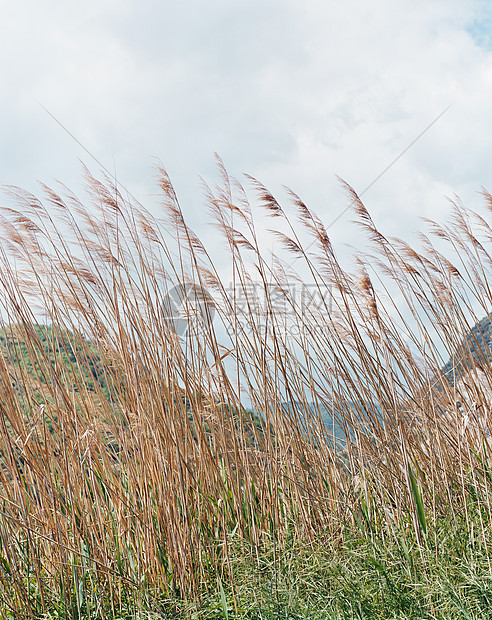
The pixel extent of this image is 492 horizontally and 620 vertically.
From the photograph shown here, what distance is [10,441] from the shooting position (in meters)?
1.83

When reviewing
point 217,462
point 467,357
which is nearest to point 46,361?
point 217,462

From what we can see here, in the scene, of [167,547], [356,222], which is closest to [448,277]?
[356,222]

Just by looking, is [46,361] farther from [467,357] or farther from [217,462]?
[467,357]

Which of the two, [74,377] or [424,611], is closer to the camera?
[424,611]

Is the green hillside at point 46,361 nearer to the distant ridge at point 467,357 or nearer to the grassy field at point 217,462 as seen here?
the grassy field at point 217,462

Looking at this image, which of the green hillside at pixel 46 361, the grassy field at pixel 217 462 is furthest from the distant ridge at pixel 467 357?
the green hillside at pixel 46 361

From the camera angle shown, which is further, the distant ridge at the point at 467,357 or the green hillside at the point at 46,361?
the distant ridge at the point at 467,357

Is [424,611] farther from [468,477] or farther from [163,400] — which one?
[163,400]

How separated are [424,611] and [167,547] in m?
0.99

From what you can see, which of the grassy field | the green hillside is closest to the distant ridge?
the grassy field

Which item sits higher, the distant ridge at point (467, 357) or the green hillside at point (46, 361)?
the green hillside at point (46, 361)

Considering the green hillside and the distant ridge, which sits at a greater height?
the green hillside

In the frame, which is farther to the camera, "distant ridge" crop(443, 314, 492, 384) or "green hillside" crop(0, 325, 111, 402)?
"distant ridge" crop(443, 314, 492, 384)

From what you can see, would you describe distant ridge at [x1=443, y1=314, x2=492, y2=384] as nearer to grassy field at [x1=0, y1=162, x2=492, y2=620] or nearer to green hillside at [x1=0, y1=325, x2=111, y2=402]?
grassy field at [x1=0, y1=162, x2=492, y2=620]
